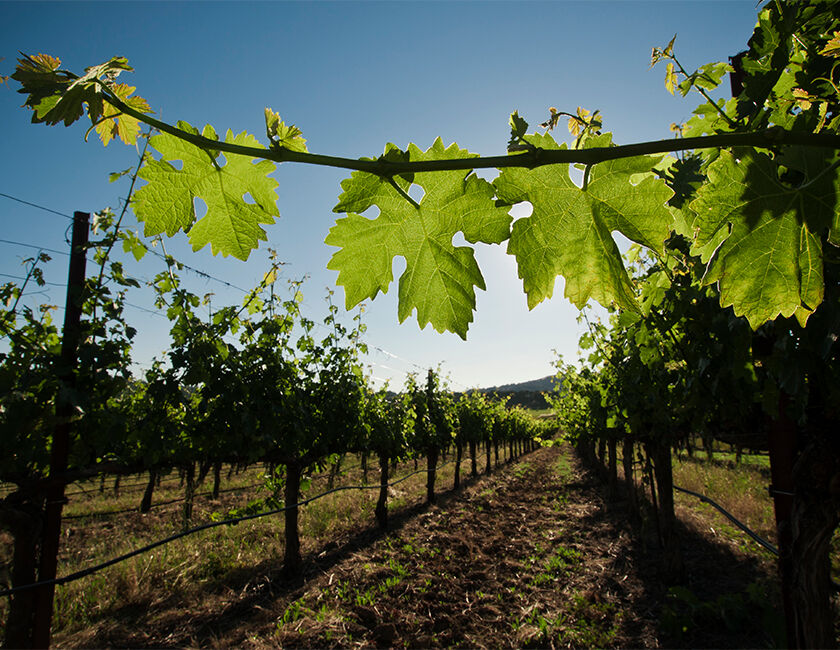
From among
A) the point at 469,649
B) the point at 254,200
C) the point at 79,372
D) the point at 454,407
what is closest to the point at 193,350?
the point at 79,372

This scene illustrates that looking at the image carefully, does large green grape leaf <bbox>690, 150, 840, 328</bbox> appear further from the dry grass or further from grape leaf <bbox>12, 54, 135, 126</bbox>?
the dry grass

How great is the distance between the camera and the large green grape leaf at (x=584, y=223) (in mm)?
638

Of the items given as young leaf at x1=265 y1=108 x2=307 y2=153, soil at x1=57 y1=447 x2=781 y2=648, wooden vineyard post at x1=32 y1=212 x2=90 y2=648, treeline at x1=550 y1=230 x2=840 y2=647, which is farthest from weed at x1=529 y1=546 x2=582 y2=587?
young leaf at x1=265 y1=108 x2=307 y2=153

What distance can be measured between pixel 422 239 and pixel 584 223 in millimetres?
249

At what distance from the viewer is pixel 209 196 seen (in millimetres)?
736

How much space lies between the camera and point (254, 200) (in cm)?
76

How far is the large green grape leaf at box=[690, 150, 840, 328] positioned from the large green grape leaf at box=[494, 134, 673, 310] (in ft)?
0.22

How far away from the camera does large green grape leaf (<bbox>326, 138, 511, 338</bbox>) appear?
659 millimetres

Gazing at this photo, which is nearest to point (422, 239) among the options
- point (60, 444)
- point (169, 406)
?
point (60, 444)

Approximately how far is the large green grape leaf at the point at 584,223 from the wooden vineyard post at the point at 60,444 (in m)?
3.82

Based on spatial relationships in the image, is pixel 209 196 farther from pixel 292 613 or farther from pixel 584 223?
pixel 292 613

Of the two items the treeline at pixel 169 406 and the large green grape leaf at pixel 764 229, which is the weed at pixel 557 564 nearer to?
the treeline at pixel 169 406

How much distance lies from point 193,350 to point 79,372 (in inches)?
58.1

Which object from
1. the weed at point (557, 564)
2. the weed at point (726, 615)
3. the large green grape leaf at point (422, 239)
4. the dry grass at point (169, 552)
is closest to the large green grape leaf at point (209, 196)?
the large green grape leaf at point (422, 239)
